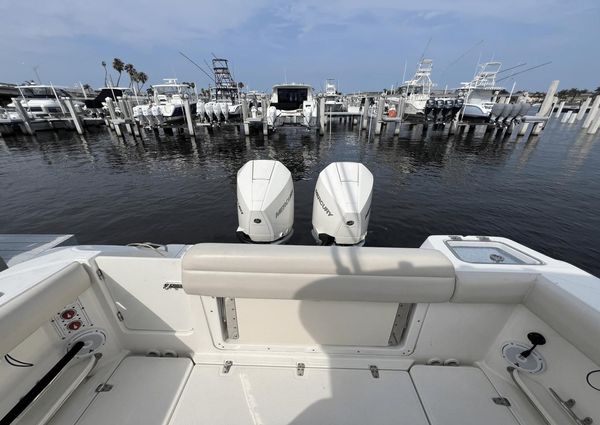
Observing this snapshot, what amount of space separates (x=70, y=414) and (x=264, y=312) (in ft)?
4.89

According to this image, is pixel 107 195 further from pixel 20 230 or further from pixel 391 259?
pixel 391 259

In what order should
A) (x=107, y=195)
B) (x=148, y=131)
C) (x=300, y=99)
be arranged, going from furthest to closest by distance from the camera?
(x=148, y=131) → (x=300, y=99) → (x=107, y=195)

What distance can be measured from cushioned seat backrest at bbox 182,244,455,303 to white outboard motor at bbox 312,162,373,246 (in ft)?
5.41

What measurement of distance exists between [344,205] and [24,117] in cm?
3105

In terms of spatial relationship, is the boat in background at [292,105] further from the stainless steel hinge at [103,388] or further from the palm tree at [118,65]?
the palm tree at [118,65]

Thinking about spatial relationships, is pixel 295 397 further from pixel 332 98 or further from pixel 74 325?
pixel 332 98

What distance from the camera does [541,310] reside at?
168cm

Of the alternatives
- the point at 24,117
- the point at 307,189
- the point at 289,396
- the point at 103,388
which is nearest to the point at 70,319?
the point at 103,388

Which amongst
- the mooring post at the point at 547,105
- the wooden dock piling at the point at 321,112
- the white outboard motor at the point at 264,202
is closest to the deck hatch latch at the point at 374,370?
the white outboard motor at the point at 264,202

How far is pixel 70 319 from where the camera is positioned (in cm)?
195

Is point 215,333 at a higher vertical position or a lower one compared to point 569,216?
higher

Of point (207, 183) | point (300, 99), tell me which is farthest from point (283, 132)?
point (207, 183)

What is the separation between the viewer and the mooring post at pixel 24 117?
20.8 m

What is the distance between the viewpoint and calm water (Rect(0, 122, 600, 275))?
676cm
